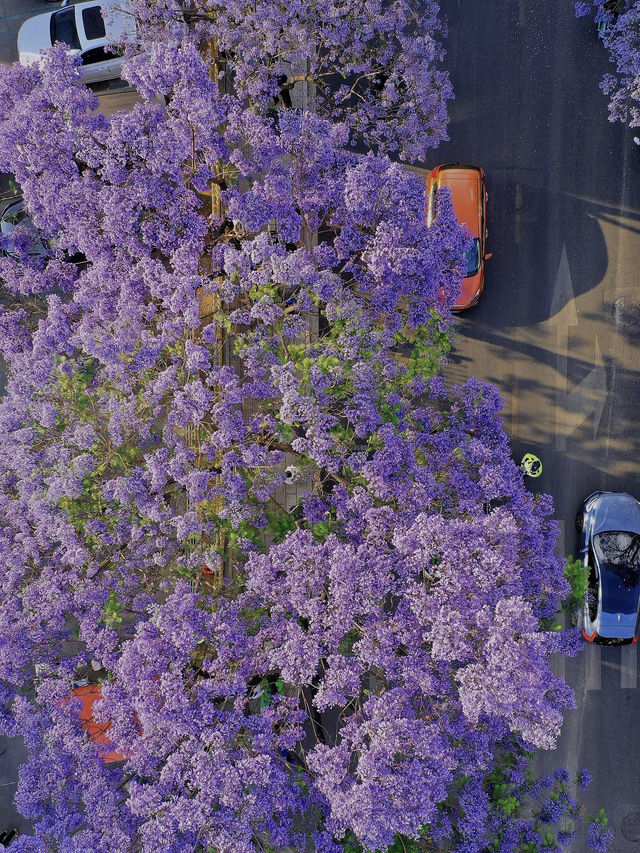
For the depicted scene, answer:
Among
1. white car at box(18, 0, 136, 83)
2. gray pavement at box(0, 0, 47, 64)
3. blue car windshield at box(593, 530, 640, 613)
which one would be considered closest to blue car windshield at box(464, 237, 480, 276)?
blue car windshield at box(593, 530, 640, 613)

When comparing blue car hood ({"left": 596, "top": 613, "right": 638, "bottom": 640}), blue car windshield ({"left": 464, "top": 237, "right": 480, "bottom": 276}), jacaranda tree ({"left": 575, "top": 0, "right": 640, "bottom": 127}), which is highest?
jacaranda tree ({"left": 575, "top": 0, "right": 640, "bottom": 127})

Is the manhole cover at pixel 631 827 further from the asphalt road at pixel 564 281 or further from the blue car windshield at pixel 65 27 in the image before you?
the blue car windshield at pixel 65 27

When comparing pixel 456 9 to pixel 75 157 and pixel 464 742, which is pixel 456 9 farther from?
pixel 464 742

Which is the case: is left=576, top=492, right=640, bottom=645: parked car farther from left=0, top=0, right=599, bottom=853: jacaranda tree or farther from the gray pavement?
the gray pavement

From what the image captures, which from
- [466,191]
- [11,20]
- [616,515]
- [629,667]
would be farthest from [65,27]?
[629,667]

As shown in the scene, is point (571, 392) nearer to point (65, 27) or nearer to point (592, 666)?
point (592, 666)

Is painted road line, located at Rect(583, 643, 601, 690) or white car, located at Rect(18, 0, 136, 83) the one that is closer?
white car, located at Rect(18, 0, 136, 83)
